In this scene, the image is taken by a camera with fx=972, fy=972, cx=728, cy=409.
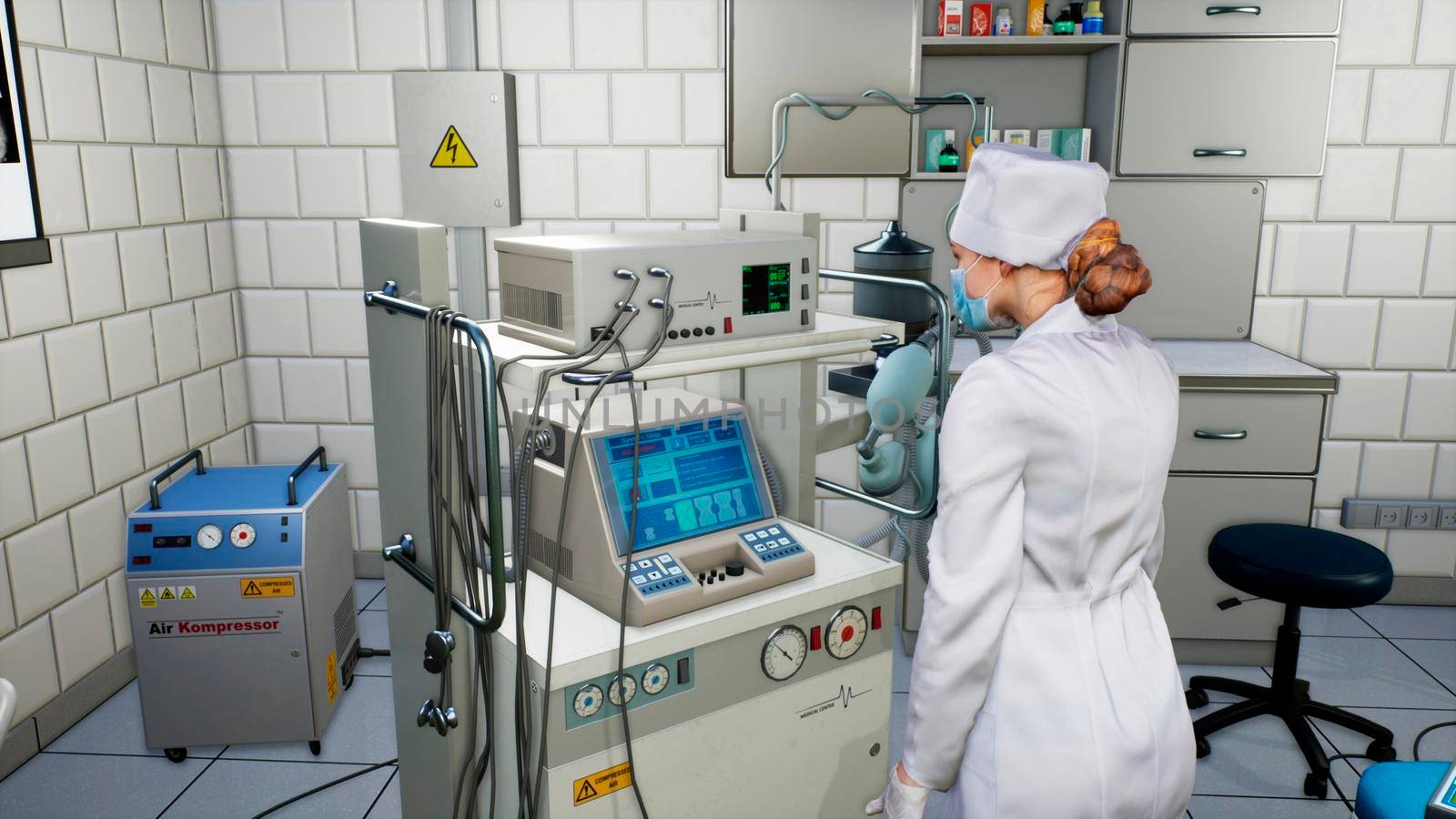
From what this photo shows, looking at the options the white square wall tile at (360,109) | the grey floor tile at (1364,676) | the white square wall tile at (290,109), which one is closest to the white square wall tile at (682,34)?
the white square wall tile at (360,109)

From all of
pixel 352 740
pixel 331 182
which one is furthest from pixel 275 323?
pixel 352 740

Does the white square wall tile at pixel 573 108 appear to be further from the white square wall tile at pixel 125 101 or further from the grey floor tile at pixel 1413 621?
the grey floor tile at pixel 1413 621

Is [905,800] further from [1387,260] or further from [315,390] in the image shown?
[1387,260]

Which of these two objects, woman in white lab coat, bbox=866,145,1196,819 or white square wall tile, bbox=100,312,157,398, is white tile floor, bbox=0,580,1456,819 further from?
woman in white lab coat, bbox=866,145,1196,819

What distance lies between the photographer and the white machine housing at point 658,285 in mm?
1408

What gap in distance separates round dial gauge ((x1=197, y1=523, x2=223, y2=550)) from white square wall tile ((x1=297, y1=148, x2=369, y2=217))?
1.33 metres

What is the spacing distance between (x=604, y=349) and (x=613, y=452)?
23cm

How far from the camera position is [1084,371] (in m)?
1.30

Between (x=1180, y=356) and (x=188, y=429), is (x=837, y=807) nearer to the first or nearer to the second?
(x=1180, y=356)

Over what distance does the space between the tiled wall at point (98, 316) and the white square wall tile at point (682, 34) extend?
150 cm

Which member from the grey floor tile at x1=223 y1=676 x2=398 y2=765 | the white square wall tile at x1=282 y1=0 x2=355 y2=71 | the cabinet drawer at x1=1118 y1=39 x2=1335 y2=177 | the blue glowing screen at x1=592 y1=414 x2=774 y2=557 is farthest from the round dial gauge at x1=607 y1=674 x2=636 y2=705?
the white square wall tile at x1=282 y1=0 x2=355 y2=71

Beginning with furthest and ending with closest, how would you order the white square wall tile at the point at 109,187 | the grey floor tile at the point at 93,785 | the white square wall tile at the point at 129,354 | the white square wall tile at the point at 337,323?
the white square wall tile at the point at 337,323 → the white square wall tile at the point at 129,354 → the white square wall tile at the point at 109,187 → the grey floor tile at the point at 93,785

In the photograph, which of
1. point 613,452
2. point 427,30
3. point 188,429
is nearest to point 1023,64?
point 427,30

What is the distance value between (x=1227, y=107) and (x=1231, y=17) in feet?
0.89
